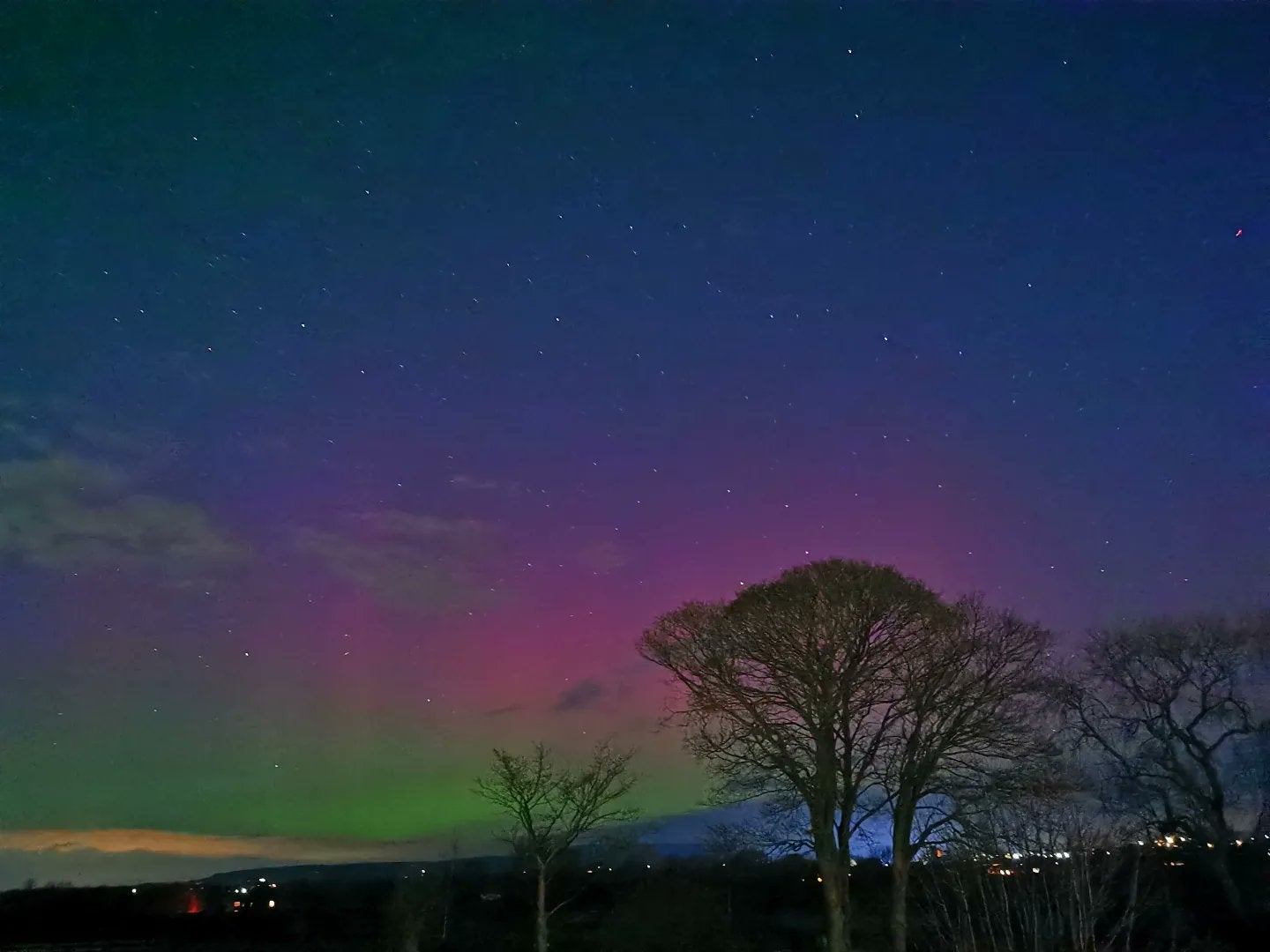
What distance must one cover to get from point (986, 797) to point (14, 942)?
3602cm

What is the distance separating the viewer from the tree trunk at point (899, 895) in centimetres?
2728

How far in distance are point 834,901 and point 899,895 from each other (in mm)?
1710

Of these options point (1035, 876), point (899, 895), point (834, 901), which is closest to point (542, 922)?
point (834, 901)

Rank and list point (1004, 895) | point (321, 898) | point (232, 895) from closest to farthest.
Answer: point (1004, 895) → point (321, 898) → point (232, 895)

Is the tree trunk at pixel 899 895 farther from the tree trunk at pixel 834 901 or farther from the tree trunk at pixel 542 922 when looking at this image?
the tree trunk at pixel 542 922

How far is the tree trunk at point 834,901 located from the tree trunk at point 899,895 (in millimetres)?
1259

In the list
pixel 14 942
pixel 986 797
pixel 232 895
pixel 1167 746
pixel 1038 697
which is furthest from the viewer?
pixel 232 895

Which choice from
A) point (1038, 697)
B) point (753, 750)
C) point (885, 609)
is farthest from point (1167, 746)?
point (753, 750)

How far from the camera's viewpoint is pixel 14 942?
132 feet

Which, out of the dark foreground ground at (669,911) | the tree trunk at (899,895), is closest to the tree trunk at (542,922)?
the dark foreground ground at (669,911)

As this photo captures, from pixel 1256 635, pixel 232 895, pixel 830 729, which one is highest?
pixel 1256 635

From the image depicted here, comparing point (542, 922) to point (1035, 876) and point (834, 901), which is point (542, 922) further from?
point (1035, 876)

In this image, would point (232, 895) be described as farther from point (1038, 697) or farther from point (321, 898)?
point (1038, 697)

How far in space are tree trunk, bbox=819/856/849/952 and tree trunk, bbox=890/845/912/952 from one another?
1.26 metres
